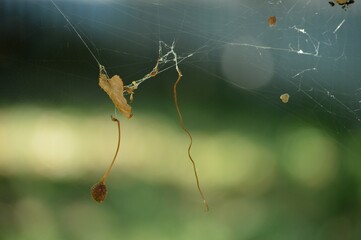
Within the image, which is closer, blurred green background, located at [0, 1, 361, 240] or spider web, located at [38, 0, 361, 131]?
spider web, located at [38, 0, 361, 131]

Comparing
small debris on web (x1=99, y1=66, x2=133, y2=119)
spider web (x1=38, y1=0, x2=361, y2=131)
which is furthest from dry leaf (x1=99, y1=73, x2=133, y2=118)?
spider web (x1=38, y1=0, x2=361, y2=131)

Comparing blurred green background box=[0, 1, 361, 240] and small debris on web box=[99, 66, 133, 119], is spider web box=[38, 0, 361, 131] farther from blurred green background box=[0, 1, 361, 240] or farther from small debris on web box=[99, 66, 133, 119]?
small debris on web box=[99, 66, 133, 119]

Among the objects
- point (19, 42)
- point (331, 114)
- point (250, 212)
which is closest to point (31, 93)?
point (19, 42)

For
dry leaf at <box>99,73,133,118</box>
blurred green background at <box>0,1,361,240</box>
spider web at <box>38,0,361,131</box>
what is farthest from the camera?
blurred green background at <box>0,1,361,240</box>

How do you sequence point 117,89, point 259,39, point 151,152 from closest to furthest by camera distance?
point 117,89 → point 259,39 → point 151,152

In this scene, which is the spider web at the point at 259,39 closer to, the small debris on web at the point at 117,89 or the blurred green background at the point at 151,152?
the blurred green background at the point at 151,152

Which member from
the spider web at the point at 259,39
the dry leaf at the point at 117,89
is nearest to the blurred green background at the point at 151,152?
the spider web at the point at 259,39

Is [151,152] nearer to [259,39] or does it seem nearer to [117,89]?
[259,39]

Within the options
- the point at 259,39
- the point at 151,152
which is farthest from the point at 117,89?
the point at 151,152

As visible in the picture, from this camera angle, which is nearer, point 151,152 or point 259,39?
point 259,39
